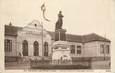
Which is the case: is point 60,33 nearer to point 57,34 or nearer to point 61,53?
point 57,34

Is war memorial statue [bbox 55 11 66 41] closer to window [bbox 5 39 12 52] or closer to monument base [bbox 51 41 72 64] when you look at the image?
monument base [bbox 51 41 72 64]

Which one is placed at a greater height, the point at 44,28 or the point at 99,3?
the point at 99,3

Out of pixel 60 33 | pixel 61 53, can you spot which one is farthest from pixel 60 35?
pixel 61 53

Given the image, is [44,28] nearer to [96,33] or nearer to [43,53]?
[43,53]

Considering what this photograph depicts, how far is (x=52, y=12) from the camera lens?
116cm

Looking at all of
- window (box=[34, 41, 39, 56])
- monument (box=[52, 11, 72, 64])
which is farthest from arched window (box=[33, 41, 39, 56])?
monument (box=[52, 11, 72, 64])

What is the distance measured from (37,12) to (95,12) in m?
0.37

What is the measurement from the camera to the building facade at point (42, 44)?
44.9 inches

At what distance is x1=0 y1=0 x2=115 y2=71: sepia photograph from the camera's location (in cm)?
114

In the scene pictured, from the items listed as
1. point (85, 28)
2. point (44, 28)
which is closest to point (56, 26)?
point (44, 28)

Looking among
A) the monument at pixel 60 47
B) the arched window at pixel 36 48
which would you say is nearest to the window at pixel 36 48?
the arched window at pixel 36 48

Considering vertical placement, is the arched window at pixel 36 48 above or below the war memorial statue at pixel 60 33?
below

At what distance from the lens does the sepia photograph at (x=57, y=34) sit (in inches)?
44.9

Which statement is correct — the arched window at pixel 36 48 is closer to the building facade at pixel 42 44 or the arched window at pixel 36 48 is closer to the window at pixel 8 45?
the building facade at pixel 42 44
